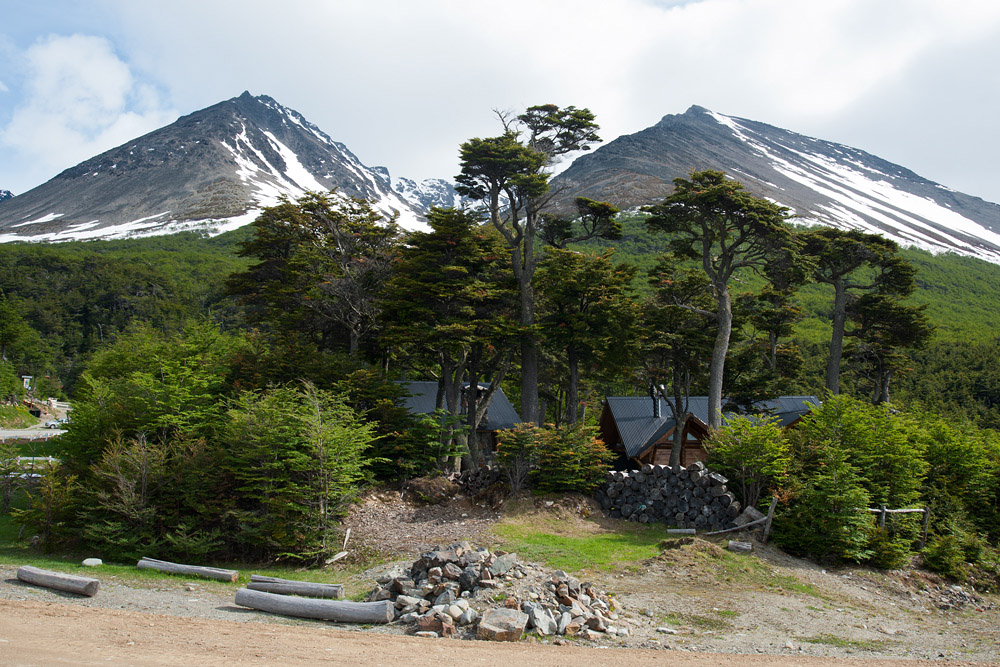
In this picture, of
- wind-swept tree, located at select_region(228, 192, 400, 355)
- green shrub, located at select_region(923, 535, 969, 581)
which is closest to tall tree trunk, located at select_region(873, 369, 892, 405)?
green shrub, located at select_region(923, 535, 969, 581)

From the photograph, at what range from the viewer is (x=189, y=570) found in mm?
11703

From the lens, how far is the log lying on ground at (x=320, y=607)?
854cm

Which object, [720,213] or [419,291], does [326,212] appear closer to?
[419,291]

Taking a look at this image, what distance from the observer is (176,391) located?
16.6 meters

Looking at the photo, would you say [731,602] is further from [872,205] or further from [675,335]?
[872,205]

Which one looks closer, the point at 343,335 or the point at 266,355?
the point at 266,355

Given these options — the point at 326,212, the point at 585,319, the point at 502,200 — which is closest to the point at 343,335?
the point at 326,212

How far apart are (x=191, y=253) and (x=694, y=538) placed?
109 m

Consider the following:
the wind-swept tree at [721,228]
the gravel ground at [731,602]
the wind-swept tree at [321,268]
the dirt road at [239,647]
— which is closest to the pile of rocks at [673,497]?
the gravel ground at [731,602]

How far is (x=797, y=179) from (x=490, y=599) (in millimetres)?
149511

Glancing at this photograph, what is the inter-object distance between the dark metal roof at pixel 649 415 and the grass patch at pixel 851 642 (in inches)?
627

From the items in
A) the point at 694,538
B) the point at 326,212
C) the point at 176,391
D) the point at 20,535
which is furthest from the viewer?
the point at 326,212

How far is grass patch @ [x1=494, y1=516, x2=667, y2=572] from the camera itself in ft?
39.8

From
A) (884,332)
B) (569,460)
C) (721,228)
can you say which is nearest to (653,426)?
(721,228)
